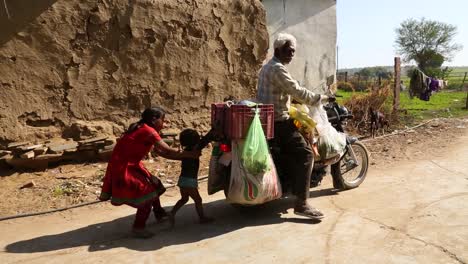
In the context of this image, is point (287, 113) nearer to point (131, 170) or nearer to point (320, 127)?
point (320, 127)

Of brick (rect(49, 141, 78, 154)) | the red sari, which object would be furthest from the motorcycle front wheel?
brick (rect(49, 141, 78, 154))

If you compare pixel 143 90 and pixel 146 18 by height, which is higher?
pixel 146 18

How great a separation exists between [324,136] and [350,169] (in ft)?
3.15

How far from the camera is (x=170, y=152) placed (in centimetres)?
397

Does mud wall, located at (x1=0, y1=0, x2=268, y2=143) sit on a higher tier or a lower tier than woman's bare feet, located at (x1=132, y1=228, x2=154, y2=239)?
higher

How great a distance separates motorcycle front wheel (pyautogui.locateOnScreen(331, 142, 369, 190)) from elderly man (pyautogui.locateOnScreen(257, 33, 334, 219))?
40.7 inches

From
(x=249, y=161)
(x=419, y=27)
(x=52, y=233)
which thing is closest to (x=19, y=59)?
(x=52, y=233)

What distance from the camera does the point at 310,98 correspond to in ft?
14.6

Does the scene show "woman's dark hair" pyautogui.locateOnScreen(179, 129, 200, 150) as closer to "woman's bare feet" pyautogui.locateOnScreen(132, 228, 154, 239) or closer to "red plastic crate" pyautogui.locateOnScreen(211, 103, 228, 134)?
"red plastic crate" pyautogui.locateOnScreen(211, 103, 228, 134)

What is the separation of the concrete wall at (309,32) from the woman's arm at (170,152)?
8727 millimetres

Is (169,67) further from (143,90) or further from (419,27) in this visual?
(419,27)

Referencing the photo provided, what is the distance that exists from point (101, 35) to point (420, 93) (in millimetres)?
10249

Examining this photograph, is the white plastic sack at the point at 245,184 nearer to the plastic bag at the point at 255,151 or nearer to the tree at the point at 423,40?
the plastic bag at the point at 255,151

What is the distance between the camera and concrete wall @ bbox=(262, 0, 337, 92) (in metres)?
12.5
